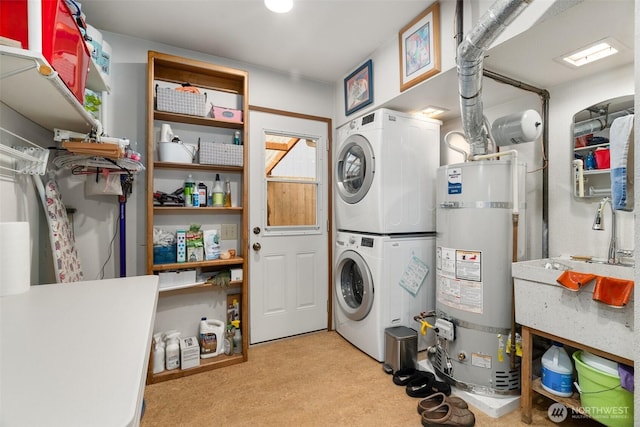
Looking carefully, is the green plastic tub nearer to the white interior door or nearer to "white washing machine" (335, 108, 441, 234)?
"white washing machine" (335, 108, 441, 234)

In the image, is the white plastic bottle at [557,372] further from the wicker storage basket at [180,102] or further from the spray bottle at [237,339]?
the wicker storage basket at [180,102]

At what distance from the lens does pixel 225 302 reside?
2486mm

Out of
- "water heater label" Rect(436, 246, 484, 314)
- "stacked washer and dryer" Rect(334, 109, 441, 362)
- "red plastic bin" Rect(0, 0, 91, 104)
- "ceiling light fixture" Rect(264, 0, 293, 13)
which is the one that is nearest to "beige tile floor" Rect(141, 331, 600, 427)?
"stacked washer and dryer" Rect(334, 109, 441, 362)

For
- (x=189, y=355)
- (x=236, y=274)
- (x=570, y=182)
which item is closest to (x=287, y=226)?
(x=236, y=274)

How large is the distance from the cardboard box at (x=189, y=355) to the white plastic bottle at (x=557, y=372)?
87.9 inches

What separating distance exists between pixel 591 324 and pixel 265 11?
248 cm

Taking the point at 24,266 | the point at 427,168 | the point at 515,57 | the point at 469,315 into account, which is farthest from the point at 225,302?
the point at 515,57

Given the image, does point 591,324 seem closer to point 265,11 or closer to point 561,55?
point 561,55

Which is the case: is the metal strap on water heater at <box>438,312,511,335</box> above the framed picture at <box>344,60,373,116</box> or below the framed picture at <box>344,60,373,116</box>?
below

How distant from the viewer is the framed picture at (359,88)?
2.38m

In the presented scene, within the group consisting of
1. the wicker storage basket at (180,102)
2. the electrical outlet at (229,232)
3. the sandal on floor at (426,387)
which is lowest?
the sandal on floor at (426,387)

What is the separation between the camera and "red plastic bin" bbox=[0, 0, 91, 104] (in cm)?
97

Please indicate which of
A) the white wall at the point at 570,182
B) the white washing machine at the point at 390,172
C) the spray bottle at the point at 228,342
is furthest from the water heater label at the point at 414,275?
the spray bottle at the point at 228,342

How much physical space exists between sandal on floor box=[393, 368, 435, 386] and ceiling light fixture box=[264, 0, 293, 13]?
8.31ft
